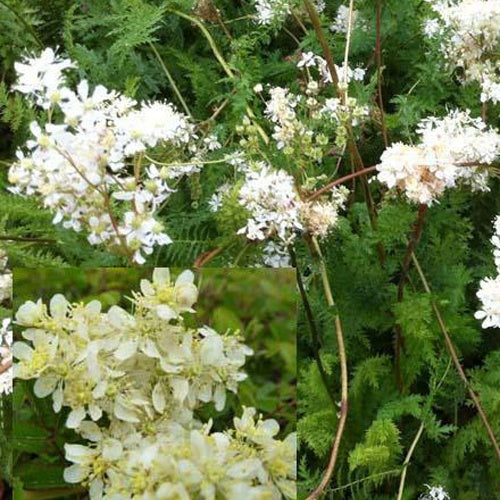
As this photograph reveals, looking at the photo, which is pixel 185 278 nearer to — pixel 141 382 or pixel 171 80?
pixel 141 382

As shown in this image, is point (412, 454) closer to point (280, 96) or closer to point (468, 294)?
point (468, 294)

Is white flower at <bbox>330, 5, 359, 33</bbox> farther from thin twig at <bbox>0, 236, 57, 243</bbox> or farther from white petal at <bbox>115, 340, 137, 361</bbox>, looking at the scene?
white petal at <bbox>115, 340, 137, 361</bbox>

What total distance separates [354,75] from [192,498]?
1364 millimetres

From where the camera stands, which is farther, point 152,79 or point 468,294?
point 152,79

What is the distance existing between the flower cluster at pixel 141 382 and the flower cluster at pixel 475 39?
1101mm

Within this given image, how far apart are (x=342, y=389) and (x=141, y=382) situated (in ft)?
1.87

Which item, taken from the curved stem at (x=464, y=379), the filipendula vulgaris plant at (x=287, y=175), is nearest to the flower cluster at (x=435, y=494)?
the curved stem at (x=464, y=379)

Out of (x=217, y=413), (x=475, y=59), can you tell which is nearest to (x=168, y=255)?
(x=217, y=413)

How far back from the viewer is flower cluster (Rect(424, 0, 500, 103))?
2.06 metres

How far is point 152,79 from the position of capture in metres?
2.44

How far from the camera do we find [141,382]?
1.25 m

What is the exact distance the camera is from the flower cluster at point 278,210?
5.28ft

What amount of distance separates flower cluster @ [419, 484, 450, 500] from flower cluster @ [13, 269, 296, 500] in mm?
594

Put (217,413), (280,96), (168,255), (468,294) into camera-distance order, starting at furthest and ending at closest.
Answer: (468,294)
(280,96)
(168,255)
(217,413)
